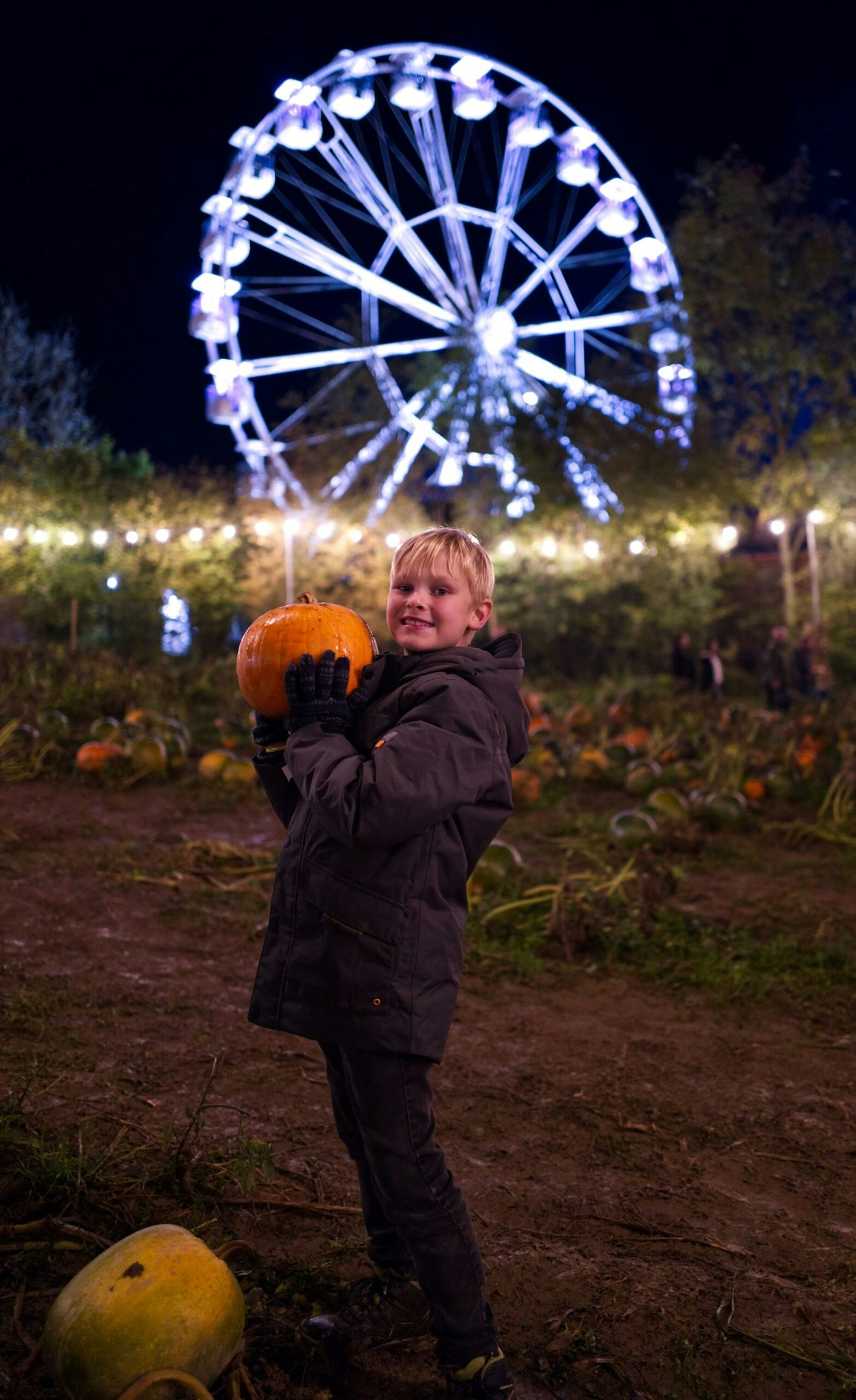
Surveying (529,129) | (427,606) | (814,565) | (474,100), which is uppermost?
(474,100)

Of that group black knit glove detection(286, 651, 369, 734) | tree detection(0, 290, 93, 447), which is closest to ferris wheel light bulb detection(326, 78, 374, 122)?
tree detection(0, 290, 93, 447)

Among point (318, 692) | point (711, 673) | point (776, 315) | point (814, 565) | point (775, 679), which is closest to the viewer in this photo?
point (318, 692)

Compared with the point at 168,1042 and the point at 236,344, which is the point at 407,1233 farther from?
the point at 236,344

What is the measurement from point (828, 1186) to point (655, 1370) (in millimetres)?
881

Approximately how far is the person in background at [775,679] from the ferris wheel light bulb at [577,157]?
961 cm

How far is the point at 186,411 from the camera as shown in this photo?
57.5 meters

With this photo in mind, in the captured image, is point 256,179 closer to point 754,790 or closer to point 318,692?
point 754,790

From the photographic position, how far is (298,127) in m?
17.7

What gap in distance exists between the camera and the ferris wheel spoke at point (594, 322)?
2045cm

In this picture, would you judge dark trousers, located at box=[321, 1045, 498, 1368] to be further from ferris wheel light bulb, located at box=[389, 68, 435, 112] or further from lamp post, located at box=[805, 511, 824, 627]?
ferris wheel light bulb, located at box=[389, 68, 435, 112]

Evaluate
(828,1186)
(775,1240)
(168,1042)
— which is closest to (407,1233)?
(775,1240)

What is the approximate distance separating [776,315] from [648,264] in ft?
8.84

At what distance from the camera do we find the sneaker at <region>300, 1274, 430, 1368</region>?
1.80 meters

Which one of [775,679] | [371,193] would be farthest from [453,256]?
[775,679]
